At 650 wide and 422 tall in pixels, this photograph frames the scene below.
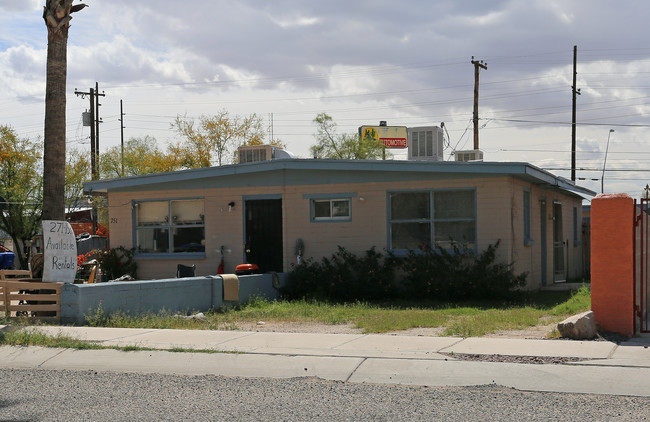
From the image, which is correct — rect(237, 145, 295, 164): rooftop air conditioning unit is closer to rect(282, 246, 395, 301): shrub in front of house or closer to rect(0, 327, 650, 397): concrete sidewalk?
rect(282, 246, 395, 301): shrub in front of house

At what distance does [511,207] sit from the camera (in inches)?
620

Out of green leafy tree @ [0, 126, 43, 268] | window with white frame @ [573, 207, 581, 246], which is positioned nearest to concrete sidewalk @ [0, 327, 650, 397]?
window with white frame @ [573, 207, 581, 246]

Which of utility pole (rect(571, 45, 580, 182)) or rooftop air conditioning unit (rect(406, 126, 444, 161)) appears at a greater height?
utility pole (rect(571, 45, 580, 182))

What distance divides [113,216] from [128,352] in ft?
35.1

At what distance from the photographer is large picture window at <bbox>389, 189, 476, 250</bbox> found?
16.0 meters

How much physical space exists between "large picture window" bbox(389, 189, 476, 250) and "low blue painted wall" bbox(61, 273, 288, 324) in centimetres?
329

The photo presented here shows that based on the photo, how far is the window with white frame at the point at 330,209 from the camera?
17.0 metres

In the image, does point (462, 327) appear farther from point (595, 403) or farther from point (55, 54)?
point (55, 54)

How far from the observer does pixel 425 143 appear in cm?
1848

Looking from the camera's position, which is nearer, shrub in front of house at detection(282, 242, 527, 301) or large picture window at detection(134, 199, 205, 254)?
shrub in front of house at detection(282, 242, 527, 301)

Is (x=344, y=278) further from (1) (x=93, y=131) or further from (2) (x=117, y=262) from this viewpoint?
(1) (x=93, y=131)

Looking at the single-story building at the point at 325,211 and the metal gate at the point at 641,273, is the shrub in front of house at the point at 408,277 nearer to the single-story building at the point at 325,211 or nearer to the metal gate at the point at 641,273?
the single-story building at the point at 325,211

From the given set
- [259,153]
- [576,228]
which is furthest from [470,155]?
[576,228]

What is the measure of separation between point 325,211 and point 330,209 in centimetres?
13
